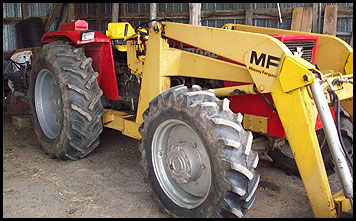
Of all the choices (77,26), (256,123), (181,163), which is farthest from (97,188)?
(77,26)

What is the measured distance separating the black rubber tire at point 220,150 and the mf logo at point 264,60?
1.42ft

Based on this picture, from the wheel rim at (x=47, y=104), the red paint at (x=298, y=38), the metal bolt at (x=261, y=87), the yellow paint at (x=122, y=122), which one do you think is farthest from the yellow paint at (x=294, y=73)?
the wheel rim at (x=47, y=104)

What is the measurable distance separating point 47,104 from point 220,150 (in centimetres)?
307

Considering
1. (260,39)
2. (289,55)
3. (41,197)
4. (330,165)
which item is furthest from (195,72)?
(41,197)

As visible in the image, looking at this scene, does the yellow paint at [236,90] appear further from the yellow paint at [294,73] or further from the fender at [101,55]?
the fender at [101,55]

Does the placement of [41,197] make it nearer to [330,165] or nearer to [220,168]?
[220,168]

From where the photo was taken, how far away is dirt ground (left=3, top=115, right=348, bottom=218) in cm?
345

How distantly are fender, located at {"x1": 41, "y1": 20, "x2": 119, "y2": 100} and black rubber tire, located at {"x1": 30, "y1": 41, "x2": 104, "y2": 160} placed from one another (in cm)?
Result: 18

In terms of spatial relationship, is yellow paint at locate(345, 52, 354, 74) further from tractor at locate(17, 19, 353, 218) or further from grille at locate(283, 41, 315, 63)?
grille at locate(283, 41, 315, 63)

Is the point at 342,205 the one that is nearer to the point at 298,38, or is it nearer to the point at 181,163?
the point at 181,163

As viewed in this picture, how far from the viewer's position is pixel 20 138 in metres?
5.88

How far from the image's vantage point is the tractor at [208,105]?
2.73 metres

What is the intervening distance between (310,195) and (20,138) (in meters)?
4.51

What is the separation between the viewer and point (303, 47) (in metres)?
3.41
